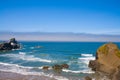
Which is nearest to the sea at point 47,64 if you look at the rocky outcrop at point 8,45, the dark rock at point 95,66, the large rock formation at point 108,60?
the dark rock at point 95,66

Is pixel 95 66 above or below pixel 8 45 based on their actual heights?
below

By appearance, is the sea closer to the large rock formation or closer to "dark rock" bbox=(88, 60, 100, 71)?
"dark rock" bbox=(88, 60, 100, 71)

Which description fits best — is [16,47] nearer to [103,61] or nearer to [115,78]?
[103,61]

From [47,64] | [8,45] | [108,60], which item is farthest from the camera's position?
[8,45]

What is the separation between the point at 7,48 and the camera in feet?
317

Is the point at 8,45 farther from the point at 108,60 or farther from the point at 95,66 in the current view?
the point at 108,60

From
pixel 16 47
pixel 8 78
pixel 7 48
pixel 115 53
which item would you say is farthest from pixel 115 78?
pixel 16 47

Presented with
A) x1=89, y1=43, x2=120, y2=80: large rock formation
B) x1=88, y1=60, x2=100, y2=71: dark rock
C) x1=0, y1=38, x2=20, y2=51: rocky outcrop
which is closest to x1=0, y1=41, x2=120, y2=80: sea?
x1=88, y1=60, x2=100, y2=71: dark rock

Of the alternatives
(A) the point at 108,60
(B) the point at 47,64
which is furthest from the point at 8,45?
(A) the point at 108,60

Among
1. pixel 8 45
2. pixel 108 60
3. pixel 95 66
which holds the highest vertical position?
pixel 8 45

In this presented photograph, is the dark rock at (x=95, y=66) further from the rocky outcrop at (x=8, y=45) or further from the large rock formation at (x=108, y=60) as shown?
the rocky outcrop at (x=8, y=45)

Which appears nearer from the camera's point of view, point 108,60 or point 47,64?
point 108,60

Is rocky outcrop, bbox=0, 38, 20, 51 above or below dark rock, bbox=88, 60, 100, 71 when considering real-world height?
above

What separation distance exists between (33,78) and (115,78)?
35.3 ft
